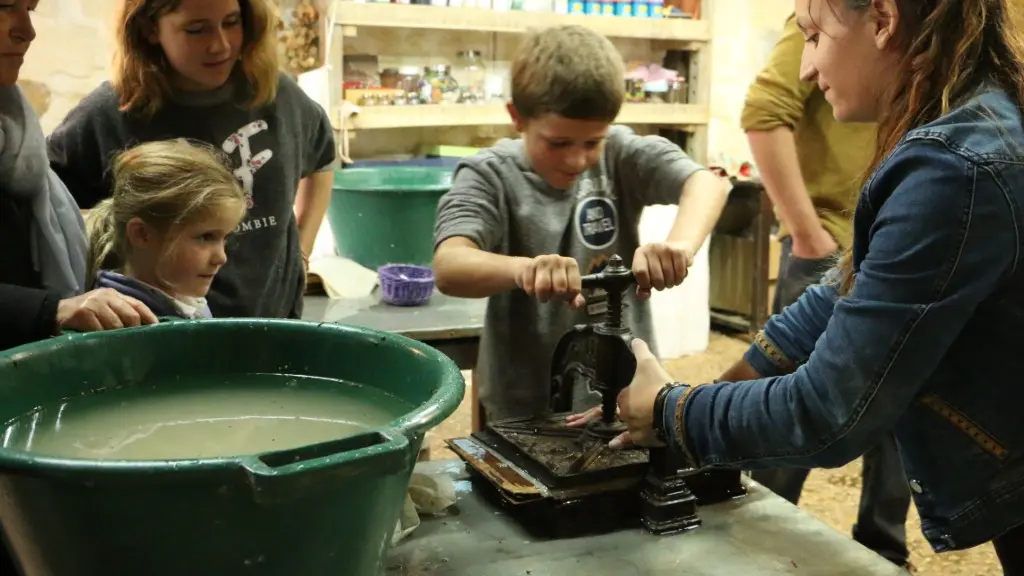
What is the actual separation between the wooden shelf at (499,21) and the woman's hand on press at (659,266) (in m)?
2.06

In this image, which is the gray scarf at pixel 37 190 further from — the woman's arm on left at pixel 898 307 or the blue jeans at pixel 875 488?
the blue jeans at pixel 875 488

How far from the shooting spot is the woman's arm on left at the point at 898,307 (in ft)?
2.72

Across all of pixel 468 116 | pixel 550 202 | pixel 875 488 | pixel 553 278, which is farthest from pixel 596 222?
pixel 468 116

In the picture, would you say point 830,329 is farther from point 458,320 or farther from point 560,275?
point 458,320

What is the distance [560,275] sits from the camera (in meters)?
1.25

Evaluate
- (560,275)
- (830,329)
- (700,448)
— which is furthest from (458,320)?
(830,329)

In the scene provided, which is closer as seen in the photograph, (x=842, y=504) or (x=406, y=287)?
(x=406, y=287)

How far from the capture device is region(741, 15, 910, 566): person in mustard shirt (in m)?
2.05

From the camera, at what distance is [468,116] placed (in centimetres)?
393

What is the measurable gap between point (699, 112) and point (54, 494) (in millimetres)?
4200

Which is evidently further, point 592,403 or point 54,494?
point 592,403

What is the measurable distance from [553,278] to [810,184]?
1.14 m

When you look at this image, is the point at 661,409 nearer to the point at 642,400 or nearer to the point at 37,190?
the point at 642,400

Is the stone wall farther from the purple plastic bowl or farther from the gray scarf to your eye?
the gray scarf
